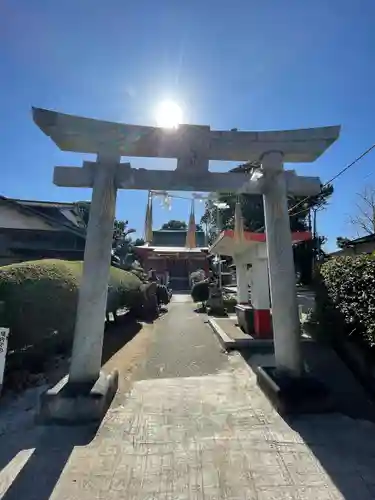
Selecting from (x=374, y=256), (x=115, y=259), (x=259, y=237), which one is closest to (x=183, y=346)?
(x=259, y=237)

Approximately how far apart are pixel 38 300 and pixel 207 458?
3564mm

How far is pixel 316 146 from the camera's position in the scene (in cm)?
499

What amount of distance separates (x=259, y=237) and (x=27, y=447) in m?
6.52

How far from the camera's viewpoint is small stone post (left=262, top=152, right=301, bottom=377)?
14.9 ft

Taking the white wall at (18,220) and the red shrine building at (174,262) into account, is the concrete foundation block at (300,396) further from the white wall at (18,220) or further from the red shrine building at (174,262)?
the red shrine building at (174,262)

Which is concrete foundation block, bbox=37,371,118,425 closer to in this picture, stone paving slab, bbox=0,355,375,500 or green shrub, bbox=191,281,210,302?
stone paving slab, bbox=0,355,375,500

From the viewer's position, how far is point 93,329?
4340 mm

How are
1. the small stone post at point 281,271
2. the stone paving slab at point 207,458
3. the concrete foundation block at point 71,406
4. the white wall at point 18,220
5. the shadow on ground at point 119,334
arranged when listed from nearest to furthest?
the stone paving slab at point 207,458, the concrete foundation block at point 71,406, the small stone post at point 281,271, the shadow on ground at point 119,334, the white wall at point 18,220

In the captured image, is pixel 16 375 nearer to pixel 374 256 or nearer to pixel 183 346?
pixel 183 346

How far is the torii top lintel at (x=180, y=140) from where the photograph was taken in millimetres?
4664

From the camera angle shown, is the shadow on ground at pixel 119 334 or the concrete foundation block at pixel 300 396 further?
the shadow on ground at pixel 119 334

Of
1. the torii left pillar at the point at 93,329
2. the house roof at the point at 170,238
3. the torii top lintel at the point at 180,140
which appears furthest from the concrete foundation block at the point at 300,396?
the house roof at the point at 170,238

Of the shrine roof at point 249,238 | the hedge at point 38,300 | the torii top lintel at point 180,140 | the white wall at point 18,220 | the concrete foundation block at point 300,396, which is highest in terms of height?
the white wall at point 18,220

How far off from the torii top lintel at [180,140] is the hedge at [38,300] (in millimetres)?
2231
